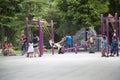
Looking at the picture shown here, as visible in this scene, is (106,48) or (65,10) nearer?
(106,48)

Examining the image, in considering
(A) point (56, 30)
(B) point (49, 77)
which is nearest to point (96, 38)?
(A) point (56, 30)

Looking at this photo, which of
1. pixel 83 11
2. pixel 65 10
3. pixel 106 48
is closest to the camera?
pixel 106 48

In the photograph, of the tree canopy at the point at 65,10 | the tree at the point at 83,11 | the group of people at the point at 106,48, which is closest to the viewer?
the group of people at the point at 106,48

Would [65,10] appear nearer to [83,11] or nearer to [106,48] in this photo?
[83,11]

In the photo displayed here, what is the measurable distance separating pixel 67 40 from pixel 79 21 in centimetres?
936

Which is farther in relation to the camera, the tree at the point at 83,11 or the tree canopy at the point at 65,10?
A: the tree at the point at 83,11

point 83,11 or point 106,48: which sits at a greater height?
point 83,11

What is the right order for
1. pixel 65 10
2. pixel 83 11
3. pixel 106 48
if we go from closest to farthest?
pixel 106 48 < pixel 83 11 < pixel 65 10

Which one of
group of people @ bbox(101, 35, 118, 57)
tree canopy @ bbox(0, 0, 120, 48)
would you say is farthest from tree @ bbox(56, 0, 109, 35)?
group of people @ bbox(101, 35, 118, 57)

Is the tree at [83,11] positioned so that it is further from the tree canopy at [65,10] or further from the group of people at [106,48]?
the group of people at [106,48]

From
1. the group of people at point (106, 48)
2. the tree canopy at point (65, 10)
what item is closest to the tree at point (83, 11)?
the tree canopy at point (65, 10)

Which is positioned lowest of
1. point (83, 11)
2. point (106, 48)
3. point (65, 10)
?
point (106, 48)

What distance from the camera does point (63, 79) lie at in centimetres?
1504

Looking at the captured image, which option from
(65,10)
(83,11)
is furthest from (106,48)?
(65,10)
